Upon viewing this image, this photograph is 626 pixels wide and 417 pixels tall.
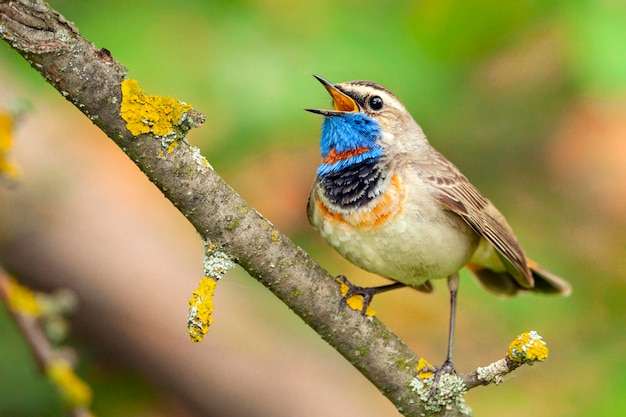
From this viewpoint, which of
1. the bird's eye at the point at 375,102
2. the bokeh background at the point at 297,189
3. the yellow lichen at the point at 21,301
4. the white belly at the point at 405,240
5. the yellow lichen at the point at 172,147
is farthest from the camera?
the bokeh background at the point at 297,189

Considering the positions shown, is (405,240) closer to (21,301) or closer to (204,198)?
(204,198)

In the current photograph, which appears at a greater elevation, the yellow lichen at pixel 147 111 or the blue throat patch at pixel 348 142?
the blue throat patch at pixel 348 142

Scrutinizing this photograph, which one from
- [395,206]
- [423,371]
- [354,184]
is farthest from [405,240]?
[423,371]

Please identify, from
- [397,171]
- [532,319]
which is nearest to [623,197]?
[532,319]

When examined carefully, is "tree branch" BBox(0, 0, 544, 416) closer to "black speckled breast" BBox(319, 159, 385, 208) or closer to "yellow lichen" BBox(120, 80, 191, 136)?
"yellow lichen" BBox(120, 80, 191, 136)

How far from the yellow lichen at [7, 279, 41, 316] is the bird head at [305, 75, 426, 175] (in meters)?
1.42

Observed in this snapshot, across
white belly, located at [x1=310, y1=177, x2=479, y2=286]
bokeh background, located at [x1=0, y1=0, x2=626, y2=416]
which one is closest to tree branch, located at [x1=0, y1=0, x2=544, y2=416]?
white belly, located at [x1=310, y1=177, x2=479, y2=286]

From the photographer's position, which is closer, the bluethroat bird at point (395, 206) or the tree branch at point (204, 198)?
the tree branch at point (204, 198)

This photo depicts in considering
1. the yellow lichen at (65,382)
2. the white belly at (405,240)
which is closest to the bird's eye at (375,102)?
the white belly at (405,240)

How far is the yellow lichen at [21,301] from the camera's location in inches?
106

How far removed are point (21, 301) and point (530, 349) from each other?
1.67 meters

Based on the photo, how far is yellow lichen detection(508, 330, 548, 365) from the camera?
237 centimetres

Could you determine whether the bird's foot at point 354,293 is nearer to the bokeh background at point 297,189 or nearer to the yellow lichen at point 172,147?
the yellow lichen at point 172,147

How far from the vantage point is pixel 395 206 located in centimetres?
339
